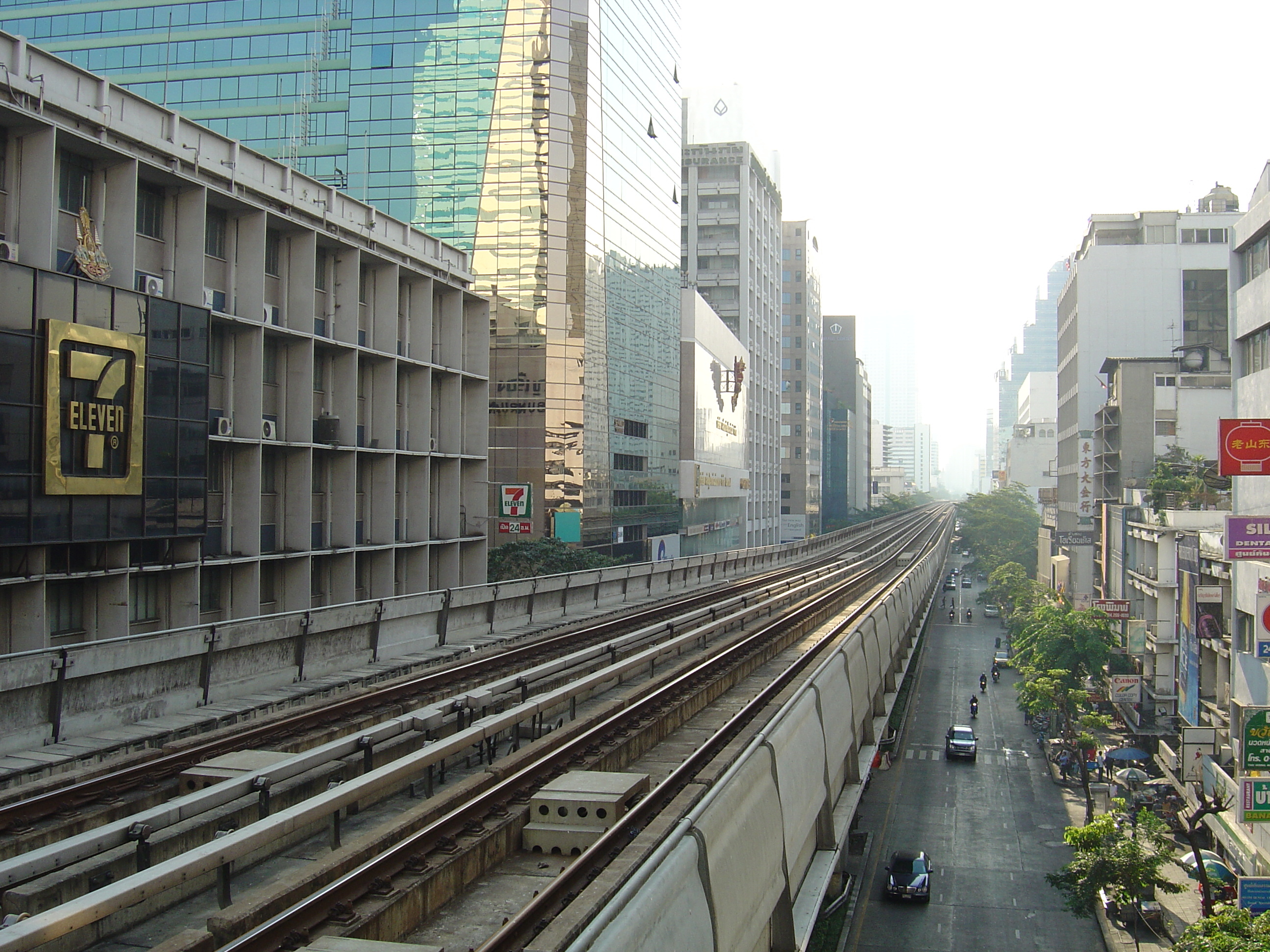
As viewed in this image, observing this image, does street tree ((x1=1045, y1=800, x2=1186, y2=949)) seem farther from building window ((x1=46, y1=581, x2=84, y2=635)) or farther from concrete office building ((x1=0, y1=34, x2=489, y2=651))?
building window ((x1=46, y1=581, x2=84, y2=635))

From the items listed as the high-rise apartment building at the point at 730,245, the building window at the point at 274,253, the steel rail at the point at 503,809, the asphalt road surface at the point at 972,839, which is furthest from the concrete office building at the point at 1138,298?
the steel rail at the point at 503,809

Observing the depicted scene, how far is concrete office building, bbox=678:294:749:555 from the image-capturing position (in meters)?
78.6

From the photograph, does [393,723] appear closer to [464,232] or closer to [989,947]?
[989,947]

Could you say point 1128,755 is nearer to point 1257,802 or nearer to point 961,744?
point 961,744

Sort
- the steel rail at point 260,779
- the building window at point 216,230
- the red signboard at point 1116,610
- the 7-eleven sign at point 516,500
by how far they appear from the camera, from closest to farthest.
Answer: the steel rail at point 260,779, the building window at point 216,230, the 7-eleven sign at point 516,500, the red signboard at point 1116,610

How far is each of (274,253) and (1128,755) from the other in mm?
36087

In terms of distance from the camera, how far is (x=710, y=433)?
3388 inches

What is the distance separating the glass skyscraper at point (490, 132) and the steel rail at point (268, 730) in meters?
26.4

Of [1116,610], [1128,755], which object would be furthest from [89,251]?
[1116,610]

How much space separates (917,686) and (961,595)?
190 ft

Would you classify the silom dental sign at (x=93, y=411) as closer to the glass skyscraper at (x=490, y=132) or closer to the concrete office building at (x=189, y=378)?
the concrete office building at (x=189, y=378)

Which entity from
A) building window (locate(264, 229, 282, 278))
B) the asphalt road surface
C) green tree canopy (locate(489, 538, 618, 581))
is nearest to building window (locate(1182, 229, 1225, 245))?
the asphalt road surface

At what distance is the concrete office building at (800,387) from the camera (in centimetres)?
13775

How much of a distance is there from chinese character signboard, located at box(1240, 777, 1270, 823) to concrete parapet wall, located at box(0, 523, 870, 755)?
1757cm
